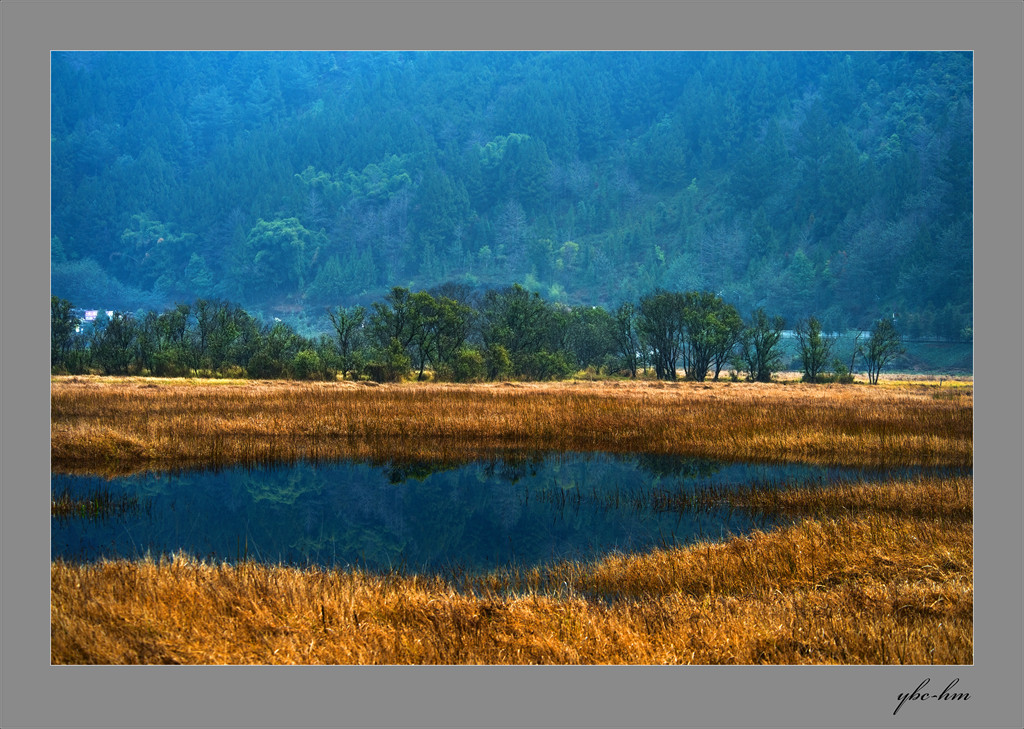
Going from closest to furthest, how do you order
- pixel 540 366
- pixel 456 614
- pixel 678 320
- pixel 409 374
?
pixel 456 614
pixel 409 374
pixel 540 366
pixel 678 320

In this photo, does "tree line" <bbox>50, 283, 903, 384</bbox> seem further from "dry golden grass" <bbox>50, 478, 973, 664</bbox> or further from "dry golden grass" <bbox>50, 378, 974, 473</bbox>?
"dry golden grass" <bbox>50, 478, 973, 664</bbox>

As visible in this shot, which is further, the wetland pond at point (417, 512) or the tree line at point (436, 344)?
the tree line at point (436, 344)

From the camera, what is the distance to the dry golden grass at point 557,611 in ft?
25.2

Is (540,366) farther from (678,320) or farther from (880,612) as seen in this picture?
(880,612)

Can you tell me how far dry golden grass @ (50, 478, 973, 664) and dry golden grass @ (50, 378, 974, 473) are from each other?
1185 centimetres

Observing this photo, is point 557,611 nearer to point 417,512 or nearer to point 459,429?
point 417,512

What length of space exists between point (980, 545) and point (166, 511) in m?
14.8

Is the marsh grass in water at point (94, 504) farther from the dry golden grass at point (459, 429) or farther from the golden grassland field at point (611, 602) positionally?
the golden grassland field at point (611, 602)

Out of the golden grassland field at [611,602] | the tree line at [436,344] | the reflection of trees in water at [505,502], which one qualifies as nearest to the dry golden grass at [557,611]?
the golden grassland field at [611,602]

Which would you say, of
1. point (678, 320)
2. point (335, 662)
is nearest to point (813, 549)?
point (335, 662)

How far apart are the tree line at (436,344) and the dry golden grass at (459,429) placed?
22768 millimetres

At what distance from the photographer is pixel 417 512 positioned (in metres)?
16.9

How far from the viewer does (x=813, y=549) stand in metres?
11.9

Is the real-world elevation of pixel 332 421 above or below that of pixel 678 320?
below
